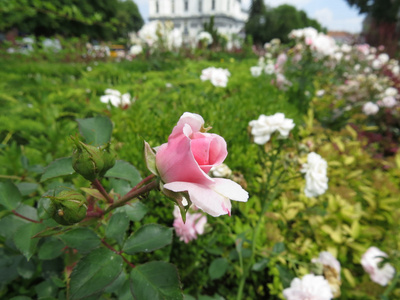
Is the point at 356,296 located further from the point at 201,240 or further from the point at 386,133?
the point at 386,133

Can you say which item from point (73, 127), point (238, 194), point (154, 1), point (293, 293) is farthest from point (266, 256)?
point (154, 1)

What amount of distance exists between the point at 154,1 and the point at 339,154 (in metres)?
50.0

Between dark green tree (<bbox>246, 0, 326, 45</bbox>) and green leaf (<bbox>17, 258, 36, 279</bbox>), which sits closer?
green leaf (<bbox>17, 258, 36, 279</bbox>)

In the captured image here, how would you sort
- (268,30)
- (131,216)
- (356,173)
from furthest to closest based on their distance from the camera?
(268,30) < (356,173) < (131,216)

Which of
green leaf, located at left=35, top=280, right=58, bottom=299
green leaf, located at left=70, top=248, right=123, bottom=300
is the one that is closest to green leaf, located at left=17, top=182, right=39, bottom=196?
green leaf, located at left=35, top=280, right=58, bottom=299

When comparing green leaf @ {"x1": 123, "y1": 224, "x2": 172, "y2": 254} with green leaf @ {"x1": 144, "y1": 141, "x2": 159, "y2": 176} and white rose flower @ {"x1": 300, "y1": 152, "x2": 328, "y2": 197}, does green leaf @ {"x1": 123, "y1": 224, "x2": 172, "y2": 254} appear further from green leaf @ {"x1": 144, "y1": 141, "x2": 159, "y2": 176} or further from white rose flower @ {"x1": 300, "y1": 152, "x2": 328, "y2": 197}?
white rose flower @ {"x1": 300, "y1": 152, "x2": 328, "y2": 197}

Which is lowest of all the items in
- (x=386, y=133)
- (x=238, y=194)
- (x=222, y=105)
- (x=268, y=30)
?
(x=386, y=133)

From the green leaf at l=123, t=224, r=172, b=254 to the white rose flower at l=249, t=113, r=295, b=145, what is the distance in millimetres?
578

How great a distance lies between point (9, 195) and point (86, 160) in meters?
0.32

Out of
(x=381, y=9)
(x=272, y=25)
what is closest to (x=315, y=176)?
(x=381, y=9)

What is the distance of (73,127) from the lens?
3.35ft

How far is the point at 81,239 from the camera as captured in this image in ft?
1.45

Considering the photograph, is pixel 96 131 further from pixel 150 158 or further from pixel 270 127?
pixel 270 127

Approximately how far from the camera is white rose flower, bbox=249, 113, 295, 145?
0.90 metres
